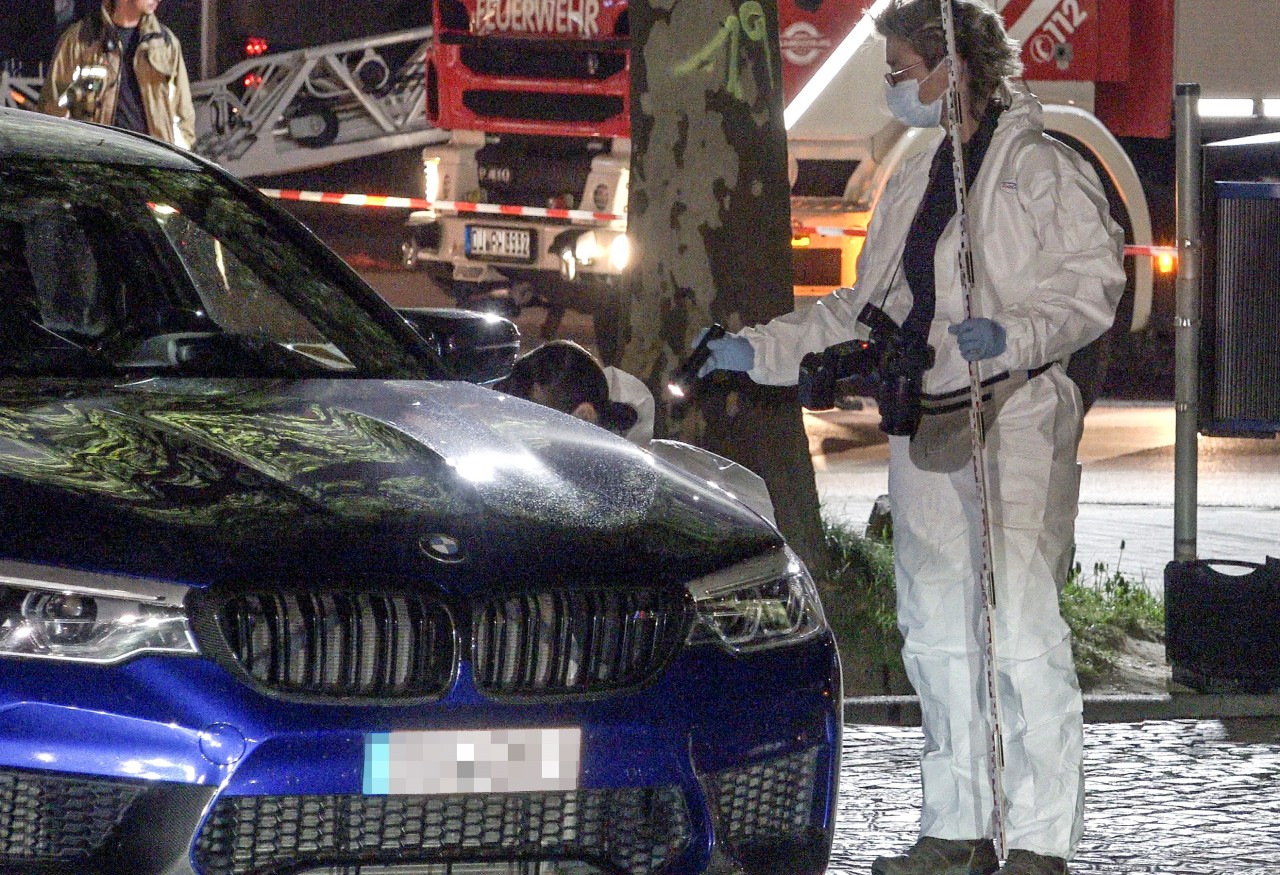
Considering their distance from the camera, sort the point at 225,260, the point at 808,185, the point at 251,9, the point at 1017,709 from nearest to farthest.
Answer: the point at 1017,709 → the point at 225,260 → the point at 808,185 → the point at 251,9

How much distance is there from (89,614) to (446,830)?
62cm

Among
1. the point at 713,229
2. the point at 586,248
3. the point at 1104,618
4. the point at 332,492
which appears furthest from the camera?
the point at 586,248

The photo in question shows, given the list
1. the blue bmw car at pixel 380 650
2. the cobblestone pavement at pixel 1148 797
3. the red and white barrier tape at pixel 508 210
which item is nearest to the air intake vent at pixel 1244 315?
the cobblestone pavement at pixel 1148 797

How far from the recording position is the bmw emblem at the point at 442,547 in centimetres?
366

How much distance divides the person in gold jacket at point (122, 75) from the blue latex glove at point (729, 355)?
6.23m

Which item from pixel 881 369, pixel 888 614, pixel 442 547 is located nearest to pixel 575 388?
pixel 881 369

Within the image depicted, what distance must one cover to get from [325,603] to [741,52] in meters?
4.53

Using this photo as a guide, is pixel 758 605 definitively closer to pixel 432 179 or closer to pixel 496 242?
pixel 496 242

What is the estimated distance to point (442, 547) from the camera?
368cm

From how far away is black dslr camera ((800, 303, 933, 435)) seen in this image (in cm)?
480

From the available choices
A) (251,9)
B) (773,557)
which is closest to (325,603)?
(773,557)

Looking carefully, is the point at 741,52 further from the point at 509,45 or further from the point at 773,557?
the point at 509,45

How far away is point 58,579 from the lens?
3436mm

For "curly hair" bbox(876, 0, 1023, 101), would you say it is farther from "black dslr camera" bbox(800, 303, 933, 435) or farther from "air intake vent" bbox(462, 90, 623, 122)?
"air intake vent" bbox(462, 90, 623, 122)
